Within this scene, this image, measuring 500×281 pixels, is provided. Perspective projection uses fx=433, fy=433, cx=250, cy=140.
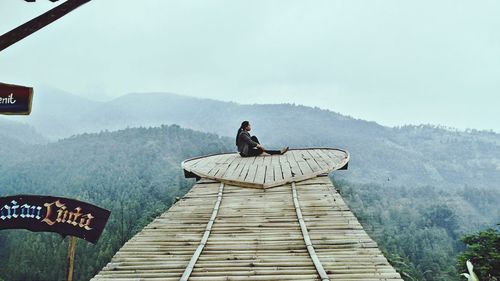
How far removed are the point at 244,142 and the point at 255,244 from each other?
15.9 feet

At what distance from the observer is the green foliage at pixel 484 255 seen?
14.2 metres

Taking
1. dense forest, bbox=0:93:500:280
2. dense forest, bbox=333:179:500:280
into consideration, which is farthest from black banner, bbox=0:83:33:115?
dense forest, bbox=333:179:500:280

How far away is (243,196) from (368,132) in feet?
488

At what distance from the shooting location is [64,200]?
10.0 feet

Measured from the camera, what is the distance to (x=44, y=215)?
3043mm

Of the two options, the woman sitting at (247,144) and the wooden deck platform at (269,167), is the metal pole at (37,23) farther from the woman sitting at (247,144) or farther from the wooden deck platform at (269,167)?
the woman sitting at (247,144)

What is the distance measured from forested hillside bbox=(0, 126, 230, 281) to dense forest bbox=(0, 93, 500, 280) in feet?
0.55

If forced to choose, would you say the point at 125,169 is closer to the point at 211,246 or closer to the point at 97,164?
the point at 97,164

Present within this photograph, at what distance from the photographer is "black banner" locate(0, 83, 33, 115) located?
348 centimetres

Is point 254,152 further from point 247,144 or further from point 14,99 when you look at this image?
point 14,99

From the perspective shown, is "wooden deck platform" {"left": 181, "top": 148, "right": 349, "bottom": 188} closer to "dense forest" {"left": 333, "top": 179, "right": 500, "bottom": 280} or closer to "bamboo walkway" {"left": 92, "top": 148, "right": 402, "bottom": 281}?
"bamboo walkway" {"left": 92, "top": 148, "right": 402, "bottom": 281}

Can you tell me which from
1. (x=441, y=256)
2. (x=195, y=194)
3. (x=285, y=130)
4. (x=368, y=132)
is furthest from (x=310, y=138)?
(x=195, y=194)

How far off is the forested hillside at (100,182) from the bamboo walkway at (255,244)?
112 feet

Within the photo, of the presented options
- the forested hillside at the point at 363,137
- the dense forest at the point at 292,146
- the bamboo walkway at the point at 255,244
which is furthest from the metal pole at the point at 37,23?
the forested hillside at the point at 363,137
